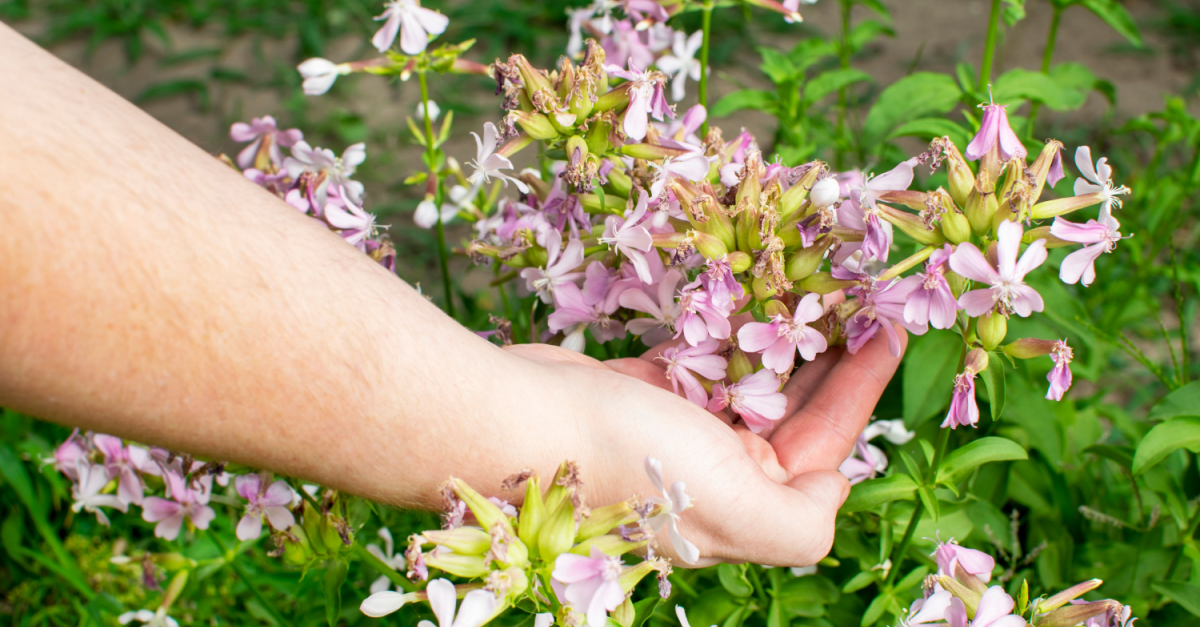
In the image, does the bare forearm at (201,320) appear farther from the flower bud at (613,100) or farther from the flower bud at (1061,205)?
the flower bud at (1061,205)

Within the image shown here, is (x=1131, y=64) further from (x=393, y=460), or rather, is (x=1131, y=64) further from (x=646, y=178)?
(x=393, y=460)

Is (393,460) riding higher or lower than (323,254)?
lower

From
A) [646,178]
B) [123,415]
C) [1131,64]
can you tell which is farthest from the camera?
[1131,64]

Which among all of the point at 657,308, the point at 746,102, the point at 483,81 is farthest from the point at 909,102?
the point at 483,81

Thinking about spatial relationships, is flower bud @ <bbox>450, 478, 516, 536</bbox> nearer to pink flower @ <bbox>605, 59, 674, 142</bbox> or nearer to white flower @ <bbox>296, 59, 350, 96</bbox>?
pink flower @ <bbox>605, 59, 674, 142</bbox>

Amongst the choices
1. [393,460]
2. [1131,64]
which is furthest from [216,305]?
[1131,64]

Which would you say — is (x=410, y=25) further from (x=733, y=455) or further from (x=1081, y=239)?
(x=1081, y=239)

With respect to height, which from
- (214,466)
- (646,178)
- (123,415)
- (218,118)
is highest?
(646,178)
